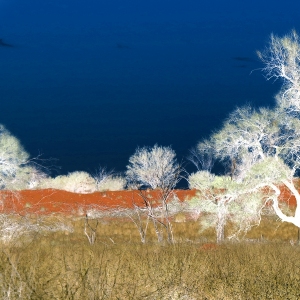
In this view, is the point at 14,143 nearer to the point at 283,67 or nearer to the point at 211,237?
the point at 211,237

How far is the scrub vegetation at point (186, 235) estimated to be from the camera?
27.3 feet

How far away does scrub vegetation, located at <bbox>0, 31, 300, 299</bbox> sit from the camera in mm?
8336

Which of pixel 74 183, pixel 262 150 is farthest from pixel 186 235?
pixel 74 183

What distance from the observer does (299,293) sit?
856 centimetres

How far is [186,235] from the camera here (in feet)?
102

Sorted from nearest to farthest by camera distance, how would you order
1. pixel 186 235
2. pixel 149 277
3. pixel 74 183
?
1. pixel 149 277
2. pixel 186 235
3. pixel 74 183

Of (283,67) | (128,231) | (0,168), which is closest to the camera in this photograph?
(283,67)

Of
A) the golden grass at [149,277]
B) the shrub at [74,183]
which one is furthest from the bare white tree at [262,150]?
the shrub at [74,183]

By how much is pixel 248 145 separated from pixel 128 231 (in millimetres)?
12182

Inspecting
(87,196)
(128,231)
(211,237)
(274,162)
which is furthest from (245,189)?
(87,196)

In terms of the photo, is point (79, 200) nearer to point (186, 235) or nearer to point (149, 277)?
point (186, 235)

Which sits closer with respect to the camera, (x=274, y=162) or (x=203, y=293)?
(x=203, y=293)

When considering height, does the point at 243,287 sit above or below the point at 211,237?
below

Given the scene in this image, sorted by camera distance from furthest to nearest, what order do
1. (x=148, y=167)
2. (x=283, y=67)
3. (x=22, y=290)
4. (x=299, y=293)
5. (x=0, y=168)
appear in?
(x=148, y=167) → (x=0, y=168) → (x=283, y=67) → (x=299, y=293) → (x=22, y=290)
